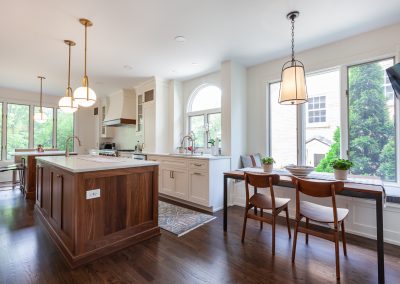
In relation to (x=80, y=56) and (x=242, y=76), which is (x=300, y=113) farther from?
(x=80, y=56)

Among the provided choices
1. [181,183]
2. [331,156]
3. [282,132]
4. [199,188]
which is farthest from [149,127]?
[331,156]

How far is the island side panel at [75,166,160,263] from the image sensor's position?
205 cm

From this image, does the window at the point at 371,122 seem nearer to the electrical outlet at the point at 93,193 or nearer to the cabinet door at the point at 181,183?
the cabinet door at the point at 181,183

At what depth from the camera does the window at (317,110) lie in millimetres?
3344

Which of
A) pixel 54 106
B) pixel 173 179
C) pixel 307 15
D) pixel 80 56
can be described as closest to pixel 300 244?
pixel 173 179

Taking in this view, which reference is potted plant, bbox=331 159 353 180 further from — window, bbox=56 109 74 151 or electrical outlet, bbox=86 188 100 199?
window, bbox=56 109 74 151

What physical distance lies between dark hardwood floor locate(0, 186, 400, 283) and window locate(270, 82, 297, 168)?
1.46 meters

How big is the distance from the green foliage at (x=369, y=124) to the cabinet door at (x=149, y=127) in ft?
12.8

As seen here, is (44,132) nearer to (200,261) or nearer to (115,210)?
(115,210)

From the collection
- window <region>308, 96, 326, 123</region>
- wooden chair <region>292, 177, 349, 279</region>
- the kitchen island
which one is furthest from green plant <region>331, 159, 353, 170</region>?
the kitchen island

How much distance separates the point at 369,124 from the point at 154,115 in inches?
162

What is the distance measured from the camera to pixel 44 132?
665 centimetres

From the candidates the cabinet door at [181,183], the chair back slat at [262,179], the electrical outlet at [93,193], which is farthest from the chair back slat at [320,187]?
the cabinet door at [181,183]

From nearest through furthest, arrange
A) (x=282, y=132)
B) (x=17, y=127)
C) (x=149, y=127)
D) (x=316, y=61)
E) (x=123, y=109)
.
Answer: (x=316, y=61) → (x=282, y=132) → (x=149, y=127) → (x=123, y=109) → (x=17, y=127)
